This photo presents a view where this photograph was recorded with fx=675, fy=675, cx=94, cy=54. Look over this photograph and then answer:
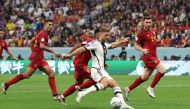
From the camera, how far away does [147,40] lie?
19.7 metres

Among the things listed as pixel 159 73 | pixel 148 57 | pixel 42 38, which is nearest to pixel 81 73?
pixel 42 38

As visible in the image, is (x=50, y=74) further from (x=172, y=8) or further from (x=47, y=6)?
(x=47, y=6)

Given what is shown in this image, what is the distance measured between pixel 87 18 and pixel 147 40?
2402 centimetres

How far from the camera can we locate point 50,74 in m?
18.8

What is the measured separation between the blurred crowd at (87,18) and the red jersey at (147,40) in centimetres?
1807

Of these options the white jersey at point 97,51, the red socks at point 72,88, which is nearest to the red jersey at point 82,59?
the red socks at point 72,88

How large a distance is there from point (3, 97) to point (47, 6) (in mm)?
26412

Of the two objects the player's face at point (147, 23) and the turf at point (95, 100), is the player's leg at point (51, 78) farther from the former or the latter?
the player's face at point (147, 23)

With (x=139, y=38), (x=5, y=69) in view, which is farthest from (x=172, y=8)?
(x=139, y=38)

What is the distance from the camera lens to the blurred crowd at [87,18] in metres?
39.3

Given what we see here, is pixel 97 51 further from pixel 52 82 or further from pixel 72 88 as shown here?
pixel 52 82

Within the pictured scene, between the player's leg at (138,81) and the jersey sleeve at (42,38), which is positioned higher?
the jersey sleeve at (42,38)

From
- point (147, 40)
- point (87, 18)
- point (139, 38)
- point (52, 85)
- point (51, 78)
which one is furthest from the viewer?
point (87, 18)

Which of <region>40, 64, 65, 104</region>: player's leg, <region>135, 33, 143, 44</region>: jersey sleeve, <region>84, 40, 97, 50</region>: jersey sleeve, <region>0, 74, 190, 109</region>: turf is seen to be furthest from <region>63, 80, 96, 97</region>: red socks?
<region>135, 33, 143, 44</region>: jersey sleeve
